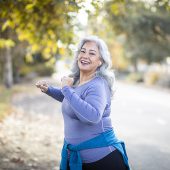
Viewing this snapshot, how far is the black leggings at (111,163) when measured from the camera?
398cm

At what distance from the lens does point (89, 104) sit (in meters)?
3.70

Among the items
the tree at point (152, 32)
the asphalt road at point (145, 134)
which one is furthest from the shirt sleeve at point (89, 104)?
the tree at point (152, 32)

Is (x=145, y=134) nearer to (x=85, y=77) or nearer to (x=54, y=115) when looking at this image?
(x=54, y=115)

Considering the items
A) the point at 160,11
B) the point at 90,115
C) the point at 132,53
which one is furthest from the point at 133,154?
the point at 132,53

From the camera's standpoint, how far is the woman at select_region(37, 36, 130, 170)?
3.81 meters

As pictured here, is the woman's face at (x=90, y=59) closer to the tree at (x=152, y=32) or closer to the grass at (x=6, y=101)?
the grass at (x=6, y=101)

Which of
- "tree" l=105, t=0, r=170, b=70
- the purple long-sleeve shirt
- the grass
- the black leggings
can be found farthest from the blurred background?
"tree" l=105, t=0, r=170, b=70

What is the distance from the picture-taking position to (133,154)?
8.84 metres

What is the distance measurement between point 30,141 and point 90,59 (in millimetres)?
5964

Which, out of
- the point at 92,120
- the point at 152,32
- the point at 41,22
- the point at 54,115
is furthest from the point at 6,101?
the point at 152,32

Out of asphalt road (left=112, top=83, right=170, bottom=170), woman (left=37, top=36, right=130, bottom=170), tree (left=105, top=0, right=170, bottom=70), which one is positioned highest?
tree (left=105, top=0, right=170, bottom=70)

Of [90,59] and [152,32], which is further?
[152,32]

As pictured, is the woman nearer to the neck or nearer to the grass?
the neck

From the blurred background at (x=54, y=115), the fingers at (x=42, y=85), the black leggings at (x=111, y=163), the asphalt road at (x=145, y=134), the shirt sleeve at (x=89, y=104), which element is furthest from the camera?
the asphalt road at (x=145, y=134)
